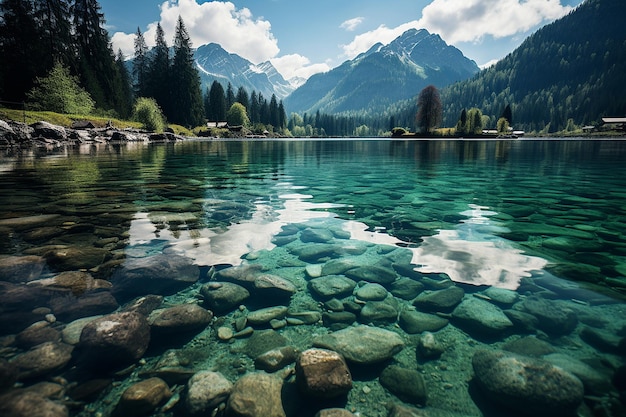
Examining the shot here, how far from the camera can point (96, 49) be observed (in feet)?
239

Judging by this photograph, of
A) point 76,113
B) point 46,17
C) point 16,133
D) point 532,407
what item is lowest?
point 532,407

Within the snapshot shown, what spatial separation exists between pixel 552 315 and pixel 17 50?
81.1 m

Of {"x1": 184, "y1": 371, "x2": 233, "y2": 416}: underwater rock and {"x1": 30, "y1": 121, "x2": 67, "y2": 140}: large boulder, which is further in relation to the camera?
{"x1": 30, "y1": 121, "x2": 67, "y2": 140}: large boulder

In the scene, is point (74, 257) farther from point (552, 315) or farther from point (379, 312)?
point (552, 315)

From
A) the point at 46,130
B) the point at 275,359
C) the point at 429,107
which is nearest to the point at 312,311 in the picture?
the point at 275,359

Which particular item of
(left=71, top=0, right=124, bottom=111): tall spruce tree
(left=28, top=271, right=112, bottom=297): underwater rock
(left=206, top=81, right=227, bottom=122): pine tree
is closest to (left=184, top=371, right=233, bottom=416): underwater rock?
(left=28, top=271, right=112, bottom=297): underwater rock

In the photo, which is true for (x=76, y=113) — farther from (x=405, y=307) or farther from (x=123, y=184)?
(x=405, y=307)

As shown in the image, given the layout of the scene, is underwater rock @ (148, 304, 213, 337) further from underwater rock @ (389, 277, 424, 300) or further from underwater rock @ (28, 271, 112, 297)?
underwater rock @ (389, 277, 424, 300)

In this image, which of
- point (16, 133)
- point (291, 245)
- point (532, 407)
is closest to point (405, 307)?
point (532, 407)

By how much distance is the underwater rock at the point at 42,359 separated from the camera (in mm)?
2691

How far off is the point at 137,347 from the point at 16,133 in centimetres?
4190

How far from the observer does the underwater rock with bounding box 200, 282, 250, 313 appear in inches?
155

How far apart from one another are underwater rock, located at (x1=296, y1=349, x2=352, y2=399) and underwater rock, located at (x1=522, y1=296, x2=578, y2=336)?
7.97ft

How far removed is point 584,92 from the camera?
197250 millimetres
